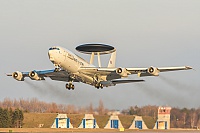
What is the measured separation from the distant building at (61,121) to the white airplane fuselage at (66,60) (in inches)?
2527

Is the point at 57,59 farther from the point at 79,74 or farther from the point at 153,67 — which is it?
the point at 153,67

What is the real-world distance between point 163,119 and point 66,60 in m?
75.5

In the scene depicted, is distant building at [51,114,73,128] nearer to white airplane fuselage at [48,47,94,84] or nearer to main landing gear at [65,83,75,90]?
main landing gear at [65,83,75,90]

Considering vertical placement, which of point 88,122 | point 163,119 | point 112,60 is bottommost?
point 88,122

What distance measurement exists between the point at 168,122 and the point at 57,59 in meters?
77.1

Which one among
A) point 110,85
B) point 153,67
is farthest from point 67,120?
point 153,67

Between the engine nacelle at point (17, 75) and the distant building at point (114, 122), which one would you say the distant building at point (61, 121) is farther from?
the engine nacelle at point (17, 75)

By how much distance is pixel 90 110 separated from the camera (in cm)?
11388

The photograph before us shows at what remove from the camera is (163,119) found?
144 meters

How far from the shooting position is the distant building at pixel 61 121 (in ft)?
466

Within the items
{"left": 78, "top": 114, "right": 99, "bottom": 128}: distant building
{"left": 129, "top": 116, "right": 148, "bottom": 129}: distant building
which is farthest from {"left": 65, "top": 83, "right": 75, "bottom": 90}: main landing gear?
{"left": 129, "top": 116, "right": 148, "bottom": 129}: distant building

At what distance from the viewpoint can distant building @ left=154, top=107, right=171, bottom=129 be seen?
447 ft

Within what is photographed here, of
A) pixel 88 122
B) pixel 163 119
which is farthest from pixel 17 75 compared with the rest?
pixel 163 119

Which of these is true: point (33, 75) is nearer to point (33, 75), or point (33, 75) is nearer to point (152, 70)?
point (33, 75)
